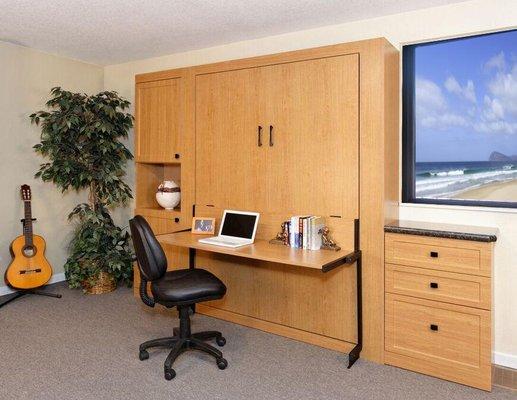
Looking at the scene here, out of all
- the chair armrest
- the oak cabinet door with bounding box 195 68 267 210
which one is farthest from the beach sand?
the chair armrest

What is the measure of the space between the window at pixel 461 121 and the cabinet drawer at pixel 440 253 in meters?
0.53

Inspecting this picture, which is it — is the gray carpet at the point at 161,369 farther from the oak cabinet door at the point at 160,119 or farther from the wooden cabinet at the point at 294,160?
the oak cabinet door at the point at 160,119

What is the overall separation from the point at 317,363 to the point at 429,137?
71.6 inches

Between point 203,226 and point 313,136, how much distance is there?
1167mm

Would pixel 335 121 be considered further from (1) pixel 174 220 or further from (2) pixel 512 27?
(1) pixel 174 220

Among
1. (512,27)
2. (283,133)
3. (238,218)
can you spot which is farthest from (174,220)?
(512,27)

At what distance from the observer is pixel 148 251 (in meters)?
2.65

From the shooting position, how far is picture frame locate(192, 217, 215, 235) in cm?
350

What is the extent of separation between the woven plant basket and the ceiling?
2254mm

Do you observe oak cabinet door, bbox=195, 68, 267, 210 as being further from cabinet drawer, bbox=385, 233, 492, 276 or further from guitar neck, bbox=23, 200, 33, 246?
guitar neck, bbox=23, 200, 33, 246

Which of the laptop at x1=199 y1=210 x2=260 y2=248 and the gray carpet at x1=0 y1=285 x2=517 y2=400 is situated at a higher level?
the laptop at x1=199 y1=210 x2=260 y2=248

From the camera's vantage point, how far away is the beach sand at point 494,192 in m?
2.88

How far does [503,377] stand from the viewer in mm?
2666

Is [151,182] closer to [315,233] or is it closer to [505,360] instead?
[315,233]
